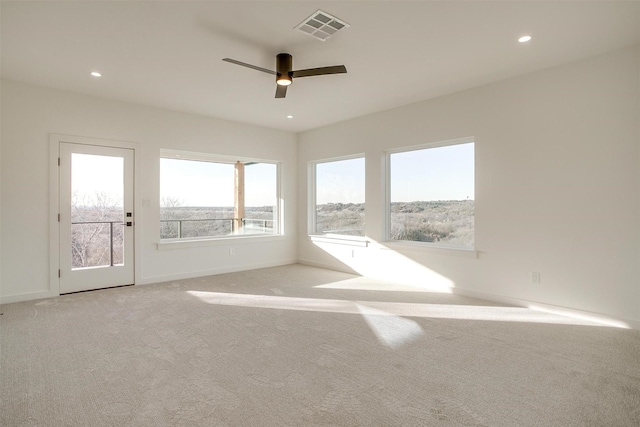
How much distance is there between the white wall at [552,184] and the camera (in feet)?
10.7

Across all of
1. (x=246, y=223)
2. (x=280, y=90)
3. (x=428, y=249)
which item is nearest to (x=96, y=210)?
(x=246, y=223)

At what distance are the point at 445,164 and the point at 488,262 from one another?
58.6 inches

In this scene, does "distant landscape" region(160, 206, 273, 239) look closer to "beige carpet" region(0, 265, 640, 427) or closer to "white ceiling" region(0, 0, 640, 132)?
"beige carpet" region(0, 265, 640, 427)

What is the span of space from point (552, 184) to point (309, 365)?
3.26m

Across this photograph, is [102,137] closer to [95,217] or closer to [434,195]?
[95,217]

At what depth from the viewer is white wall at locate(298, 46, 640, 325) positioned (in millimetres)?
3271

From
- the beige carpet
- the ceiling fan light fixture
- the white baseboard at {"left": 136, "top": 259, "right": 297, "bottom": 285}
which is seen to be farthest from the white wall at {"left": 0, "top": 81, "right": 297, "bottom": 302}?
the ceiling fan light fixture

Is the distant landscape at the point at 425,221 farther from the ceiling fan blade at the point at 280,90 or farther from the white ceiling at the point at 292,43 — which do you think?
the ceiling fan blade at the point at 280,90

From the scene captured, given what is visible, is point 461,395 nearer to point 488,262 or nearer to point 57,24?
point 488,262

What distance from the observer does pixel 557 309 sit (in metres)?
3.70

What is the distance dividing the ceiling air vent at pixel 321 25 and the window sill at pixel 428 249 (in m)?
3.14

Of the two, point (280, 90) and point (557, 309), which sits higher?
point (280, 90)

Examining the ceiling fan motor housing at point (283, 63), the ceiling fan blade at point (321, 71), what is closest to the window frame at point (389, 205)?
the ceiling fan blade at point (321, 71)

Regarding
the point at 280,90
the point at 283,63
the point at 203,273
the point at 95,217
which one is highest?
the point at 283,63
